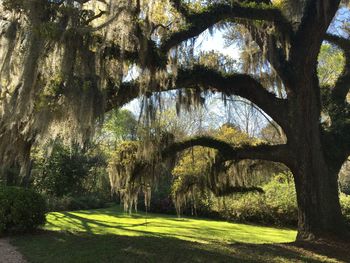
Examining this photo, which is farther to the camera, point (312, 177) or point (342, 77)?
point (342, 77)

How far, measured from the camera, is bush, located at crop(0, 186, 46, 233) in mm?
10539

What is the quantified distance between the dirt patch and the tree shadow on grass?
15 centimetres

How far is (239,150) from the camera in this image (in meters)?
9.37

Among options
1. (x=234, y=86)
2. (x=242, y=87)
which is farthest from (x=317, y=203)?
(x=234, y=86)

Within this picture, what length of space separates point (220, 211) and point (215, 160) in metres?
9.77

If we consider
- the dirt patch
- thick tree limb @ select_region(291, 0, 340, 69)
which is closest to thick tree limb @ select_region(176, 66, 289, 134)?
thick tree limb @ select_region(291, 0, 340, 69)

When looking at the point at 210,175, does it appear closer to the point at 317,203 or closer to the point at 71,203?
the point at 317,203

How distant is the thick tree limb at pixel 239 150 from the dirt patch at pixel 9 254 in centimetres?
393

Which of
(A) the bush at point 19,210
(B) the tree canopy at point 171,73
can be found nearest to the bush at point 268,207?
(B) the tree canopy at point 171,73

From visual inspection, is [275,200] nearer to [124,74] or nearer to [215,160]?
[215,160]

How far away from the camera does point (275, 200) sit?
1794 centimetres

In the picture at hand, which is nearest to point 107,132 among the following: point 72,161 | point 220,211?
point 72,161

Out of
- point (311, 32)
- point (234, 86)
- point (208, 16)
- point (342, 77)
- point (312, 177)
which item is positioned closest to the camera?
point (208, 16)

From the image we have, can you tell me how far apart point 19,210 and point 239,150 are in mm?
6114
